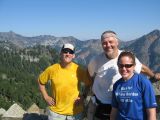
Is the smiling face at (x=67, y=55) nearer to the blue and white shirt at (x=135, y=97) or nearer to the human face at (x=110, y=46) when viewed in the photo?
the human face at (x=110, y=46)

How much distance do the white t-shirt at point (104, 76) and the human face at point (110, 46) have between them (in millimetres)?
168

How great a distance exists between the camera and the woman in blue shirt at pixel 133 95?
6168 millimetres

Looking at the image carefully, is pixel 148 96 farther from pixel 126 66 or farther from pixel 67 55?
pixel 67 55

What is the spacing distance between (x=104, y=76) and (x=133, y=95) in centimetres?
154

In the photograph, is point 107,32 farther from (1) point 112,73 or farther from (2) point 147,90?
(2) point 147,90

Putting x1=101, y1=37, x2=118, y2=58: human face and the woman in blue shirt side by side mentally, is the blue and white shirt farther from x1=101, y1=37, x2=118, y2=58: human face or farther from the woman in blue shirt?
x1=101, y1=37, x2=118, y2=58: human face

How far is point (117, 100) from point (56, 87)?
93.2 inches

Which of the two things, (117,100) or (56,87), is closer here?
(117,100)

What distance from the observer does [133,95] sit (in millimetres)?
6273

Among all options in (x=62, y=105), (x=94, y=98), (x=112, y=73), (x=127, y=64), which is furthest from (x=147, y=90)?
(x=62, y=105)

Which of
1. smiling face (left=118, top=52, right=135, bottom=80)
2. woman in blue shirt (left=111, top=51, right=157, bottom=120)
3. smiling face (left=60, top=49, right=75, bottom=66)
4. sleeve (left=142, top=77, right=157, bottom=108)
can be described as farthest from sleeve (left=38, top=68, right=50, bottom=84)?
sleeve (left=142, top=77, right=157, bottom=108)

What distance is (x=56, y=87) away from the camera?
337 inches

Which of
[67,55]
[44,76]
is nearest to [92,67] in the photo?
[67,55]

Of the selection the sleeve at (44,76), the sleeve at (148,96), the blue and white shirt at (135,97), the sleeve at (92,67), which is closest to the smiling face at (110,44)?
the sleeve at (92,67)
